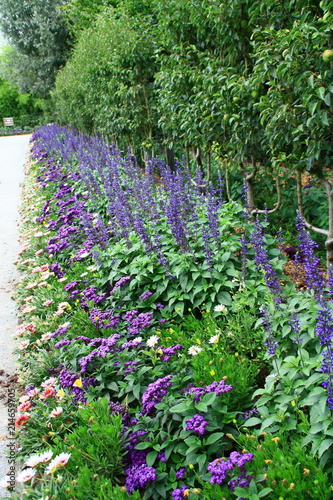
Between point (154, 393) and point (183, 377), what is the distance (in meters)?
0.27

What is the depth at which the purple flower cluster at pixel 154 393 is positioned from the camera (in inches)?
84.9

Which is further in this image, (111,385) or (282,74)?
(282,74)

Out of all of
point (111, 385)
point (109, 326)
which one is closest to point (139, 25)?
point (109, 326)

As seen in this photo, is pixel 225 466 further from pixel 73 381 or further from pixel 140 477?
pixel 73 381

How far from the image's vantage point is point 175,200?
11.8ft

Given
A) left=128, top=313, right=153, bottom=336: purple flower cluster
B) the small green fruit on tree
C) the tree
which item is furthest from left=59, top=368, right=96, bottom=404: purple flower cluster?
the tree

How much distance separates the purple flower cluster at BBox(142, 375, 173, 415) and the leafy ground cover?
1 cm

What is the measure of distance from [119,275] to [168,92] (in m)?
3.27

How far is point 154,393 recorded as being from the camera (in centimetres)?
220

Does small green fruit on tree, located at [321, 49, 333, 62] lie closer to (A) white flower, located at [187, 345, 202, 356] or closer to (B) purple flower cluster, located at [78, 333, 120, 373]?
(A) white flower, located at [187, 345, 202, 356]

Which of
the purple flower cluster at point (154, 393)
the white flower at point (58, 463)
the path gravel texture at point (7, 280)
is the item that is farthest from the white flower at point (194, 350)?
the path gravel texture at point (7, 280)

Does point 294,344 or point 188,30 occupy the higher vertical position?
point 188,30

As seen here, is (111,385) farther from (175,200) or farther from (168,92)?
(168,92)

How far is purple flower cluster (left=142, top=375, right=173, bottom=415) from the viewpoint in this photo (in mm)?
2156
